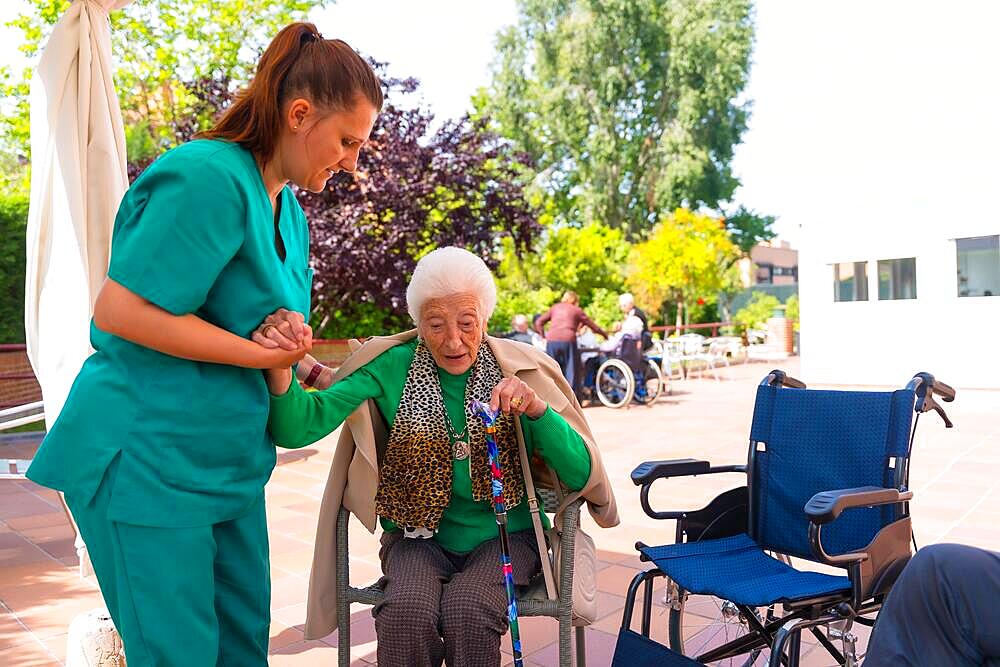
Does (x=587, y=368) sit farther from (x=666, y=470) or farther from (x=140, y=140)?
(x=140, y=140)

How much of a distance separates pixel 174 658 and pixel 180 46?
→ 15.8m

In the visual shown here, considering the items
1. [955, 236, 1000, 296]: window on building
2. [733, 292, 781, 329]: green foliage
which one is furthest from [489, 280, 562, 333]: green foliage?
[955, 236, 1000, 296]: window on building

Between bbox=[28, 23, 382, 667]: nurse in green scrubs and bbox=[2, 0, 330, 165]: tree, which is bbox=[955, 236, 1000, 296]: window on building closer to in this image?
bbox=[2, 0, 330, 165]: tree

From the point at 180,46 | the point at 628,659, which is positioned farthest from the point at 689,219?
the point at 628,659

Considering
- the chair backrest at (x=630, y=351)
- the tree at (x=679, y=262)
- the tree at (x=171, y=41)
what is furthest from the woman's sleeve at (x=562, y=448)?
the tree at (x=679, y=262)

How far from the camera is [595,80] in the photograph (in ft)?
81.9

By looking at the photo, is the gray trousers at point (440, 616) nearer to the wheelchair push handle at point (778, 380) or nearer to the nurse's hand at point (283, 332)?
the nurse's hand at point (283, 332)

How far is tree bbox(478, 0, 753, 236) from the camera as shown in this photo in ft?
80.3

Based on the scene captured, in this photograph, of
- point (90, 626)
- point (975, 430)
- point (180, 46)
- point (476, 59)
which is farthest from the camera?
point (476, 59)

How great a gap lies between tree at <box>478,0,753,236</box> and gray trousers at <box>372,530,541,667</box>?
73.7 feet

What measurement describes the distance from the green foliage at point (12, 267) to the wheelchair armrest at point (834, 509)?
33.9 feet

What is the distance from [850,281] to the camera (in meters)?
13.1

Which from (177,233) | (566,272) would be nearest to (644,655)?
(177,233)

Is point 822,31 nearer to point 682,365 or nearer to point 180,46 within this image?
point 682,365
